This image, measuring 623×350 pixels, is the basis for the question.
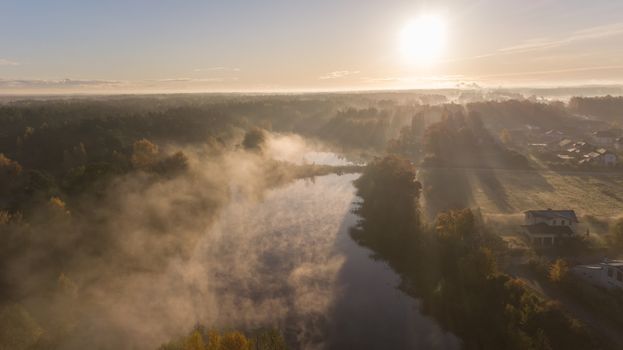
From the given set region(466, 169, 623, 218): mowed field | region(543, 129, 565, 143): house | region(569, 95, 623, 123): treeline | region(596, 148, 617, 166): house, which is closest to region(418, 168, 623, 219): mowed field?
region(466, 169, 623, 218): mowed field

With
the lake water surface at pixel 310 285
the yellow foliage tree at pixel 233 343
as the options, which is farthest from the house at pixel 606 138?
the yellow foliage tree at pixel 233 343

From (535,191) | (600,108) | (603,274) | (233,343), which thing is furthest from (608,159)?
(600,108)

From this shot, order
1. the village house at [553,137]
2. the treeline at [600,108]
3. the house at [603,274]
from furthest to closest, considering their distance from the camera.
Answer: the treeline at [600,108] < the village house at [553,137] < the house at [603,274]

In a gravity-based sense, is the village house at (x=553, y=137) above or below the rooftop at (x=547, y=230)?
above

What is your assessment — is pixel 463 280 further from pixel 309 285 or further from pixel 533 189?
pixel 533 189

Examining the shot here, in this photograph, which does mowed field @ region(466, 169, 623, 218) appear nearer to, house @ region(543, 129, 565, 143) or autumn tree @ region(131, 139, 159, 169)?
house @ region(543, 129, 565, 143)

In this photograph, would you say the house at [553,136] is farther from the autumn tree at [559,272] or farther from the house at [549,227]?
the autumn tree at [559,272]
